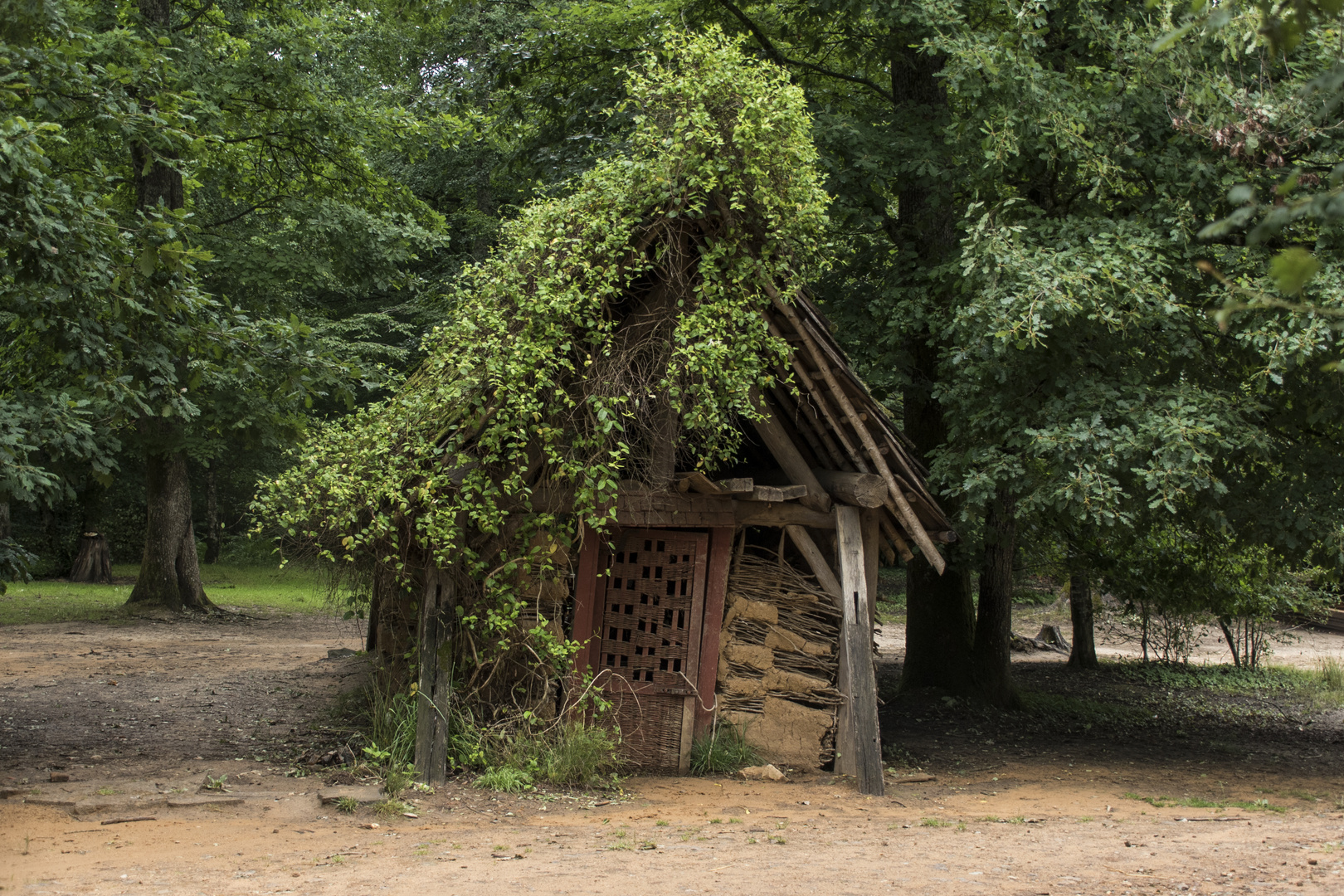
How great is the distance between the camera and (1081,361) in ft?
29.5

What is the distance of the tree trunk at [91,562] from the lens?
947 inches

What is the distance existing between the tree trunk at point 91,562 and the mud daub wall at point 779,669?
20.6m

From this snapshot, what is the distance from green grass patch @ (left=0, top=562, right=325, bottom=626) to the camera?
1700cm

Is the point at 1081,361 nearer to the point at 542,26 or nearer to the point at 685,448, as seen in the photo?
the point at 685,448

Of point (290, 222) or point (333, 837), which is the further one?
point (290, 222)

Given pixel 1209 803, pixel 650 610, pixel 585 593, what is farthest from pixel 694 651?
pixel 1209 803

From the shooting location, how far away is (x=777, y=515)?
8492 millimetres

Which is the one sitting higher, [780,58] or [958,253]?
[780,58]

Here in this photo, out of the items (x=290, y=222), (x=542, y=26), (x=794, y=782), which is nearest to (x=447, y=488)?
(x=794, y=782)

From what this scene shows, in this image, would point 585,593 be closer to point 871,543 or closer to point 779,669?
point 779,669

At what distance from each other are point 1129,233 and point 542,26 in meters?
7.85

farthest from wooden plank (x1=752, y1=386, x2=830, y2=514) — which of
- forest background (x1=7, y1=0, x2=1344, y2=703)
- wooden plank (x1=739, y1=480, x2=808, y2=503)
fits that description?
forest background (x1=7, y1=0, x2=1344, y2=703)

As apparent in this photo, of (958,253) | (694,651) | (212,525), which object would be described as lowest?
(694,651)

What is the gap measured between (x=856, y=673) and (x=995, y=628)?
5453mm
